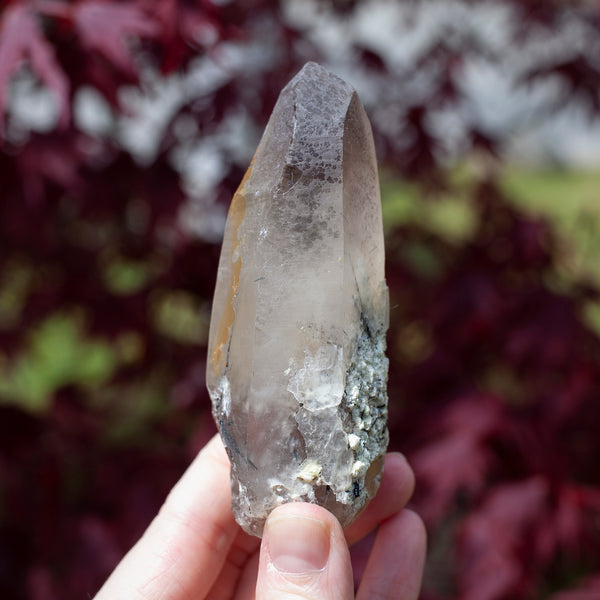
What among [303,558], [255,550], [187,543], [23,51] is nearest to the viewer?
[303,558]

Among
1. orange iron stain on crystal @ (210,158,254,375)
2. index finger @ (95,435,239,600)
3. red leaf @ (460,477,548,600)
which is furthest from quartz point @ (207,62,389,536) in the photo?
red leaf @ (460,477,548,600)

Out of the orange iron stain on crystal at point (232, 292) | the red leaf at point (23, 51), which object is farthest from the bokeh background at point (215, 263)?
the orange iron stain on crystal at point (232, 292)

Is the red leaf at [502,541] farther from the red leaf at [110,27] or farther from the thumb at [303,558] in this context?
the red leaf at [110,27]

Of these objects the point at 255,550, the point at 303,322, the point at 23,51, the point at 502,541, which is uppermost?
the point at 23,51

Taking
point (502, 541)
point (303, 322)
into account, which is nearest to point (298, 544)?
point (303, 322)

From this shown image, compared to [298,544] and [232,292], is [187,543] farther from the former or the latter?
[232,292]

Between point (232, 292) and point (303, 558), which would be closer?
point (303, 558)

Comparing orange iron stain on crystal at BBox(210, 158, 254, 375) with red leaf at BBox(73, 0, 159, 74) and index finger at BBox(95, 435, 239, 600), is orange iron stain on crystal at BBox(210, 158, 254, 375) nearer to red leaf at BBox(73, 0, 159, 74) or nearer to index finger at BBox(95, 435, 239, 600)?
index finger at BBox(95, 435, 239, 600)

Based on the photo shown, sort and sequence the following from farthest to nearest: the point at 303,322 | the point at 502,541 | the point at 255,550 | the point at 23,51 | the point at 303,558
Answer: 1. the point at 502,541
2. the point at 23,51
3. the point at 255,550
4. the point at 303,322
5. the point at 303,558
